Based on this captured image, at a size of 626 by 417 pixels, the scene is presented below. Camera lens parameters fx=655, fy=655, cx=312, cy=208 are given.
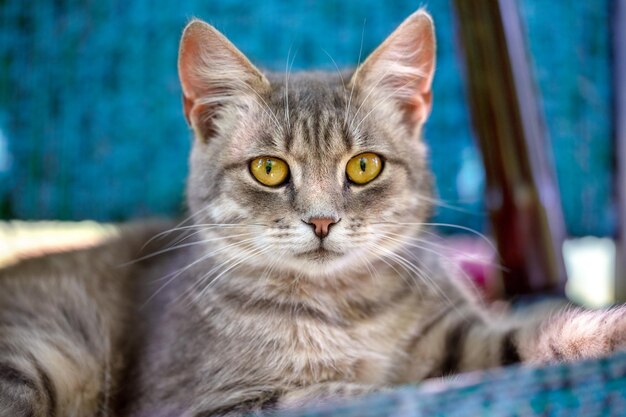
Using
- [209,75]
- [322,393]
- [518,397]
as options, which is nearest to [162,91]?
[209,75]

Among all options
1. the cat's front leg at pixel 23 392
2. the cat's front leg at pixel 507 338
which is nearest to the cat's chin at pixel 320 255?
the cat's front leg at pixel 507 338

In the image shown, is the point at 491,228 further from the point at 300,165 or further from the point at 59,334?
the point at 59,334

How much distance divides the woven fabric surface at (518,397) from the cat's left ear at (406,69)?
0.70 meters

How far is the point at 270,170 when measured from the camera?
119cm

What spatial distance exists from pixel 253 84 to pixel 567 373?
0.80 metres

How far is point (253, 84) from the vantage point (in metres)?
1.28

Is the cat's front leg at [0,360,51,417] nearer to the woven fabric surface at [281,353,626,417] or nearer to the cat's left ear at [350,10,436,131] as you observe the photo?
the woven fabric surface at [281,353,626,417]

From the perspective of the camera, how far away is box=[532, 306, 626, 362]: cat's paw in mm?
976

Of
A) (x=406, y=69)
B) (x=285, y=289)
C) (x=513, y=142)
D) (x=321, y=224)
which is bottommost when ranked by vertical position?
(x=285, y=289)

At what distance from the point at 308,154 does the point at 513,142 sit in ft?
1.93

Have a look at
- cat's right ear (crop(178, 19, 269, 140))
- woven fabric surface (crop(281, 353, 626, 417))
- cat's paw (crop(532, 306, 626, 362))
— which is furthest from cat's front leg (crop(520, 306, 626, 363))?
cat's right ear (crop(178, 19, 269, 140))

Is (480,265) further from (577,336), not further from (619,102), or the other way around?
(577,336)

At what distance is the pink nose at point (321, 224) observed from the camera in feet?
3.58

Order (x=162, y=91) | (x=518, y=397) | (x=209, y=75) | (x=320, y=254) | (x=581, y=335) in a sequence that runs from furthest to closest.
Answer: (x=162, y=91), (x=209, y=75), (x=320, y=254), (x=581, y=335), (x=518, y=397)
